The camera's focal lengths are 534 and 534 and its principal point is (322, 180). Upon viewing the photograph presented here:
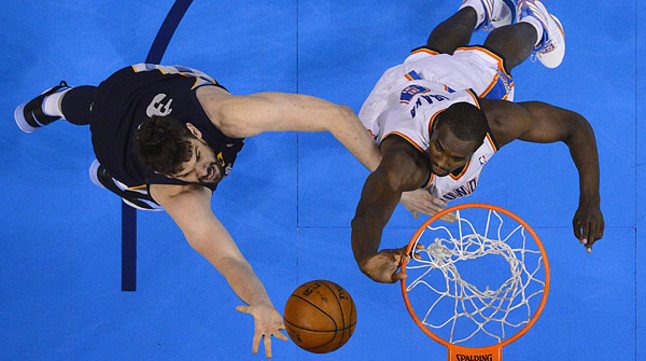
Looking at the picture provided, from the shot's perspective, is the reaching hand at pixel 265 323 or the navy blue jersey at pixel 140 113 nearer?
the reaching hand at pixel 265 323

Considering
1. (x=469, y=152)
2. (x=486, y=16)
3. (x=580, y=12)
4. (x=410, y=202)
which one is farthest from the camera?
(x=580, y=12)

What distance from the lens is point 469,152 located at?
2.47 m

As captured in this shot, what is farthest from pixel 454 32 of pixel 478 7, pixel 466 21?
pixel 478 7

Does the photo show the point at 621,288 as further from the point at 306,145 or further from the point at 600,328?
the point at 306,145

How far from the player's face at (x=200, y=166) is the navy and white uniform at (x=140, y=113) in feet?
0.47

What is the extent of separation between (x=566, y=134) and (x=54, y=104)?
3.09 metres

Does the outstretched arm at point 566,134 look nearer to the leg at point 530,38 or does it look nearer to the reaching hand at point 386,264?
the leg at point 530,38

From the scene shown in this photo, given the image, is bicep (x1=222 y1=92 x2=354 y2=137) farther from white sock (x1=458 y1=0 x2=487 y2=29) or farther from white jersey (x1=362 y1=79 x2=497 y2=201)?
white sock (x1=458 y1=0 x2=487 y2=29)

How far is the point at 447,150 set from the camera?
2.47m

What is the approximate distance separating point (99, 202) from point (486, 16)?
318 centimetres

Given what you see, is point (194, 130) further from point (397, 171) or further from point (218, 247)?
point (397, 171)

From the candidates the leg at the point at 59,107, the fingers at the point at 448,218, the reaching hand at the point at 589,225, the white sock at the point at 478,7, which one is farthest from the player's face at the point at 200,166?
the white sock at the point at 478,7

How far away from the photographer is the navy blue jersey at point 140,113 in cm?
262

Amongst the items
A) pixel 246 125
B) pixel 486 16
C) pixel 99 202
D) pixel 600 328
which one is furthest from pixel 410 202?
pixel 99 202
